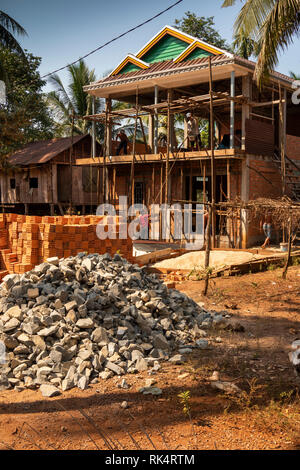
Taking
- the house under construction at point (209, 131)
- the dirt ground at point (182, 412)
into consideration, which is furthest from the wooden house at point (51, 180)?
the dirt ground at point (182, 412)

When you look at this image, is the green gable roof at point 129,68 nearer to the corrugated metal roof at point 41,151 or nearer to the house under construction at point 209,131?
the house under construction at point 209,131

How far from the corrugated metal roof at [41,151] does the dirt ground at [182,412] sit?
1866 centimetres

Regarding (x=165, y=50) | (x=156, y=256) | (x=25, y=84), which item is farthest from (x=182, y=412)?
(x=25, y=84)

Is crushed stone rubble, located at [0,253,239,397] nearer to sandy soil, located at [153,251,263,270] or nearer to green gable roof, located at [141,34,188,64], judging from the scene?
sandy soil, located at [153,251,263,270]

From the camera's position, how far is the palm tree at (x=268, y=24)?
10.8m

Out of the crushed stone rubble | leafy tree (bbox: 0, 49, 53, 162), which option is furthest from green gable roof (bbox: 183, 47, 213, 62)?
the crushed stone rubble

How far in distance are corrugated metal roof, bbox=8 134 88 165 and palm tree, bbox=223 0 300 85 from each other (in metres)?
13.5

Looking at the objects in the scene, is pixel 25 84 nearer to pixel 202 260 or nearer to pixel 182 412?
pixel 202 260

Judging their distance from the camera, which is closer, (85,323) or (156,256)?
(85,323)

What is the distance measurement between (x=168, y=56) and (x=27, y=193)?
35.7 feet

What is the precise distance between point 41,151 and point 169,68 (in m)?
10.7

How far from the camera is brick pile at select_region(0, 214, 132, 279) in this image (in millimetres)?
10500

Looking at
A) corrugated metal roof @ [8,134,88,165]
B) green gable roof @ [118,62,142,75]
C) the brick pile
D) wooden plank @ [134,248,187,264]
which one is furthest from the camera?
corrugated metal roof @ [8,134,88,165]

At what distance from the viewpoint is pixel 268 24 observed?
11047 mm
